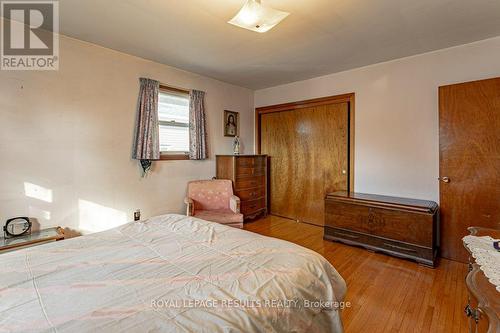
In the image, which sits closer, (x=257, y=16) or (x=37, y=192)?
(x=257, y=16)

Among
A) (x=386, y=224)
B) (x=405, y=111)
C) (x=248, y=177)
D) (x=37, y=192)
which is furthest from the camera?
(x=248, y=177)

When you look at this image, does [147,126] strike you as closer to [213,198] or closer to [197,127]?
[197,127]

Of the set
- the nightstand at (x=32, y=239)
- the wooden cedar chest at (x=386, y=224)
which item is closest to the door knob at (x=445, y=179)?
the wooden cedar chest at (x=386, y=224)

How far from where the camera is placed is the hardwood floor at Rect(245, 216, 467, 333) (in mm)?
1682

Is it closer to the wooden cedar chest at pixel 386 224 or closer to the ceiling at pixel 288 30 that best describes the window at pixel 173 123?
the ceiling at pixel 288 30

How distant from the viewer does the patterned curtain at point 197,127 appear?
362 centimetres

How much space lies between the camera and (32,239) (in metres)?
2.15

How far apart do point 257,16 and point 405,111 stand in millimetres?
2388

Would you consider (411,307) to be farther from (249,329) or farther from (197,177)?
(197,177)

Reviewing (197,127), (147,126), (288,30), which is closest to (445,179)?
(288,30)

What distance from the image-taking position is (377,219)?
2.83 m

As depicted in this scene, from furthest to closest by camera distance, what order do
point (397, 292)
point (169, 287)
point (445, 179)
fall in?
point (445, 179) < point (397, 292) < point (169, 287)

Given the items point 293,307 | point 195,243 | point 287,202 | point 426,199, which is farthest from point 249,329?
point 287,202

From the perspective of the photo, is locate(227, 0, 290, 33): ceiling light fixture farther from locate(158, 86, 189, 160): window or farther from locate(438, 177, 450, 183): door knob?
locate(438, 177, 450, 183): door knob
